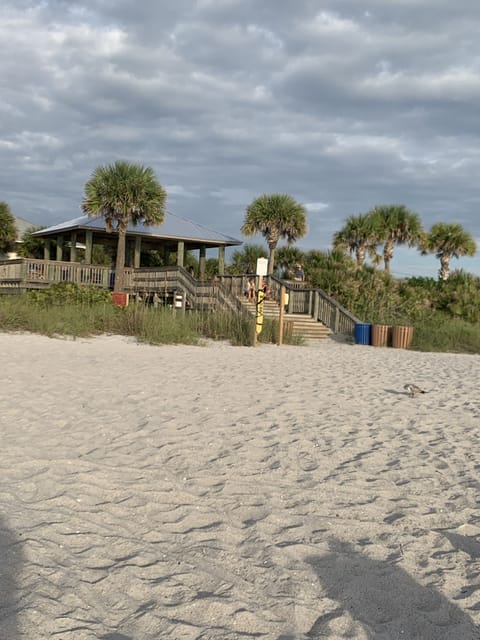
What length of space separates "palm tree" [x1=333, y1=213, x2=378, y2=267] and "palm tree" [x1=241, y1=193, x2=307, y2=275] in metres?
3.27

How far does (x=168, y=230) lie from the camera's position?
29.5 meters

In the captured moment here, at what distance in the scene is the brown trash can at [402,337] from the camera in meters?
18.5

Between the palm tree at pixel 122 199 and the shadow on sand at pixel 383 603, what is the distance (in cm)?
2271

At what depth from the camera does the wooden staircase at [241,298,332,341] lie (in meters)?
20.8

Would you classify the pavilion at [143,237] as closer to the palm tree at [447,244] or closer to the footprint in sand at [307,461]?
the palm tree at [447,244]

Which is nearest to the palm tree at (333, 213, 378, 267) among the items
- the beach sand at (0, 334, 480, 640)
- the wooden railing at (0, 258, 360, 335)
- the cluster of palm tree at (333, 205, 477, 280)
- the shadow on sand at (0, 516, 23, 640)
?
the cluster of palm tree at (333, 205, 477, 280)

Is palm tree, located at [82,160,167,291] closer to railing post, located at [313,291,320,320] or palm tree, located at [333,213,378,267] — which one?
railing post, located at [313,291,320,320]

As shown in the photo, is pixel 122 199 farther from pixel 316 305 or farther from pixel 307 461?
pixel 307 461

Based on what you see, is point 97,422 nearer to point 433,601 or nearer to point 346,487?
point 346,487

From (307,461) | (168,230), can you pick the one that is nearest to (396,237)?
(168,230)

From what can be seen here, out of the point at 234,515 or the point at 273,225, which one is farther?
the point at 273,225

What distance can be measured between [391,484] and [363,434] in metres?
1.57

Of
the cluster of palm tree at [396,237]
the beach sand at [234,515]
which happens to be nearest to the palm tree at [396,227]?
the cluster of palm tree at [396,237]

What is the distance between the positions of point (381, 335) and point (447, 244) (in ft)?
78.0
